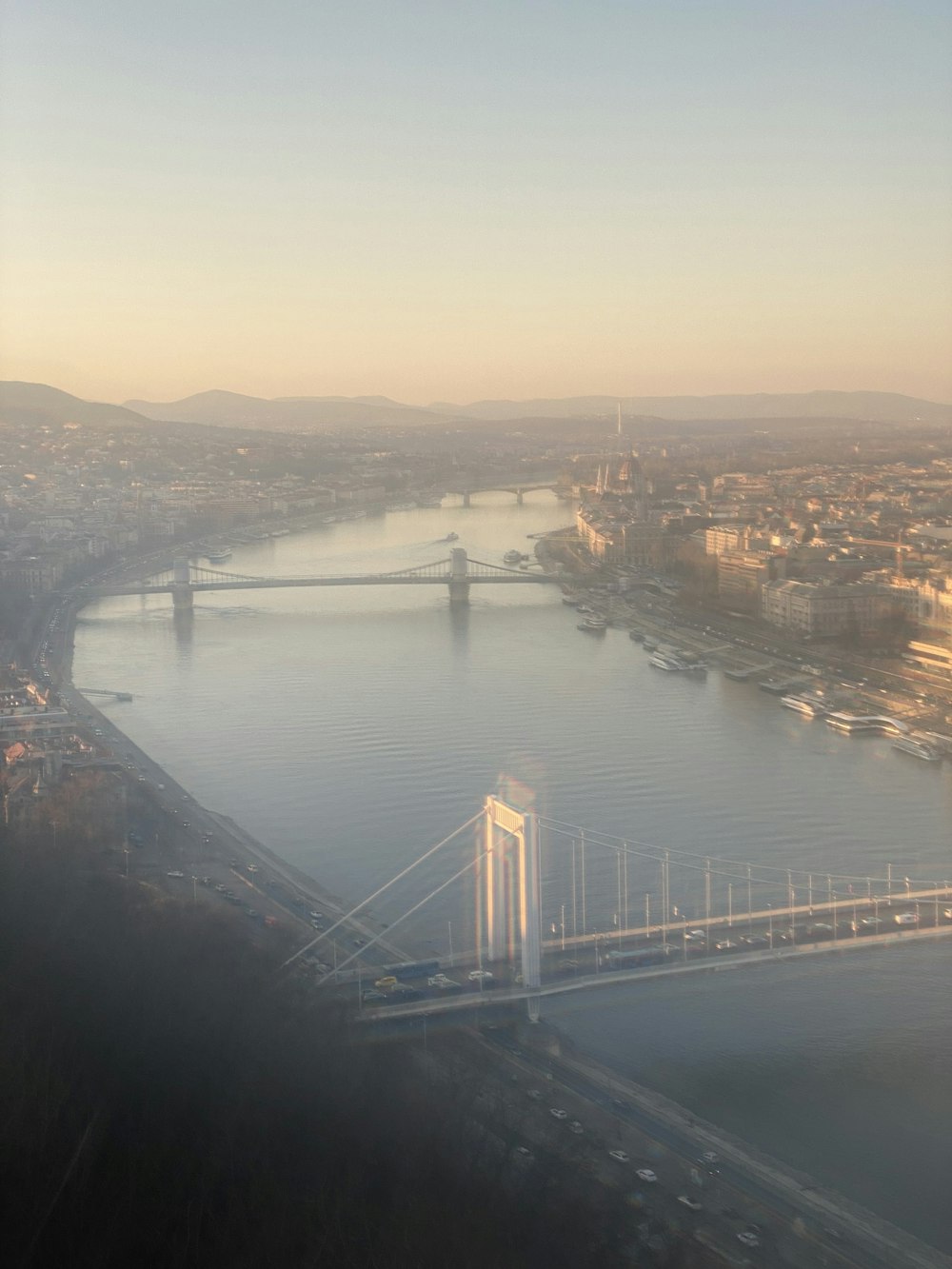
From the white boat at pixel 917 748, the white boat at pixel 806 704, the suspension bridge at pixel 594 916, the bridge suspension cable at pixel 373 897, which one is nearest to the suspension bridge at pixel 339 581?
the white boat at pixel 806 704

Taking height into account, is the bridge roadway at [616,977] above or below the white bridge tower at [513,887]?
below

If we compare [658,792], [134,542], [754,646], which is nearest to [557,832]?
[658,792]

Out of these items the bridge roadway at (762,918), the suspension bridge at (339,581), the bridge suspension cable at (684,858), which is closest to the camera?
the bridge roadway at (762,918)

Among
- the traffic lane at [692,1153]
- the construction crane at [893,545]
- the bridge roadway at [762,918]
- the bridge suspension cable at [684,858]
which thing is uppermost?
the construction crane at [893,545]

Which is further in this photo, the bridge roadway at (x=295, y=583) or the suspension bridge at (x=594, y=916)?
the bridge roadway at (x=295, y=583)

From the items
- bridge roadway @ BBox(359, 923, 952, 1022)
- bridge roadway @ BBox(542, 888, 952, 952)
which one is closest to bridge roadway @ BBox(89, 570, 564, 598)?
bridge roadway @ BBox(542, 888, 952, 952)

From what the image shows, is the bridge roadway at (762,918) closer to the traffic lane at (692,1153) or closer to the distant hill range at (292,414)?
the traffic lane at (692,1153)

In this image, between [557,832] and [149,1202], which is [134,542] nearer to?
[557,832]
